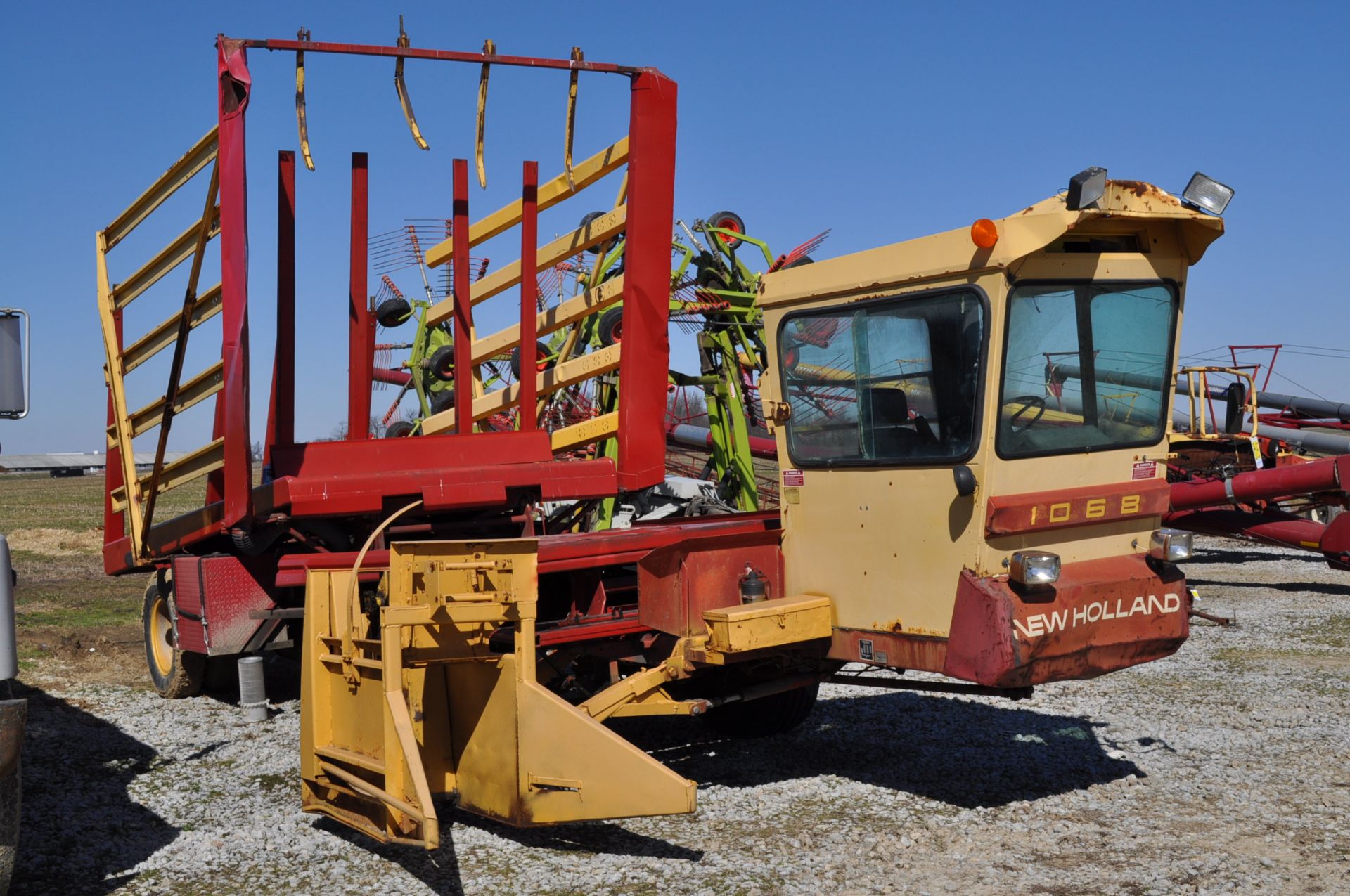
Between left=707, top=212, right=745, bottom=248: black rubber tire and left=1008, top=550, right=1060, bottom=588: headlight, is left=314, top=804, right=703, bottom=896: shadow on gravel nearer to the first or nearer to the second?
left=1008, top=550, right=1060, bottom=588: headlight

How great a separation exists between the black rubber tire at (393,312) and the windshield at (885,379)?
311 centimetres

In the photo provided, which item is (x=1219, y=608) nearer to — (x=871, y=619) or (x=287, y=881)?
(x=871, y=619)

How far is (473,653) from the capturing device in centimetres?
481

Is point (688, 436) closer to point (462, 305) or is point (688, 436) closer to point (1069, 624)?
point (462, 305)

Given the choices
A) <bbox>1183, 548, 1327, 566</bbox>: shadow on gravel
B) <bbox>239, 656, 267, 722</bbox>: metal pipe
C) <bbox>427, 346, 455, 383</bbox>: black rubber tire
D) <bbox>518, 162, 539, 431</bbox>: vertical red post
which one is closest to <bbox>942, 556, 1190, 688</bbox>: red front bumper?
<bbox>518, 162, 539, 431</bbox>: vertical red post

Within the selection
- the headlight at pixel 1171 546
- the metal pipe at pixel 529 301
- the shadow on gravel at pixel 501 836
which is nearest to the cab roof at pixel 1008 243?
the headlight at pixel 1171 546

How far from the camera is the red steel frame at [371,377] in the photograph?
5.75 m

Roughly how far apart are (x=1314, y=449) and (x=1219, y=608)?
28.9 feet

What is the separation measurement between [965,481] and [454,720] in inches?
89.7

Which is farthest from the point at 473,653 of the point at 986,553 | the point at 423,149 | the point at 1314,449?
the point at 1314,449

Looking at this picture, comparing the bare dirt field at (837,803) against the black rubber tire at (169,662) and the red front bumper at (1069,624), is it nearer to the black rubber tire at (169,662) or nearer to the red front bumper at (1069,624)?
the black rubber tire at (169,662)

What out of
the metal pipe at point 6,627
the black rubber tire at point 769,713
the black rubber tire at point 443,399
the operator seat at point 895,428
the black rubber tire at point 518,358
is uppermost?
the black rubber tire at point 518,358

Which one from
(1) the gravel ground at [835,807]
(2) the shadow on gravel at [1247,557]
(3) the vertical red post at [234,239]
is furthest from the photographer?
(2) the shadow on gravel at [1247,557]

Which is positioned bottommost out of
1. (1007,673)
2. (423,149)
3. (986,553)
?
(1007,673)
